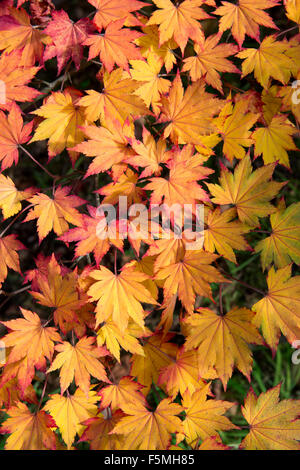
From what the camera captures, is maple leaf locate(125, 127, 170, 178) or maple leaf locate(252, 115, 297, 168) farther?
maple leaf locate(252, 115, 297, 168)

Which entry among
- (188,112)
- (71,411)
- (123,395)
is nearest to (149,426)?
(123,395)

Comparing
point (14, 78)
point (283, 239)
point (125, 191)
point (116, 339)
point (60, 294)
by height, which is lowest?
point (116, 339)

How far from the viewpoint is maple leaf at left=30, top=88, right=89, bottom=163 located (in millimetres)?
1090

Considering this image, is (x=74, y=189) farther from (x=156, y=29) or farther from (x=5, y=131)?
(x=156, y=29)

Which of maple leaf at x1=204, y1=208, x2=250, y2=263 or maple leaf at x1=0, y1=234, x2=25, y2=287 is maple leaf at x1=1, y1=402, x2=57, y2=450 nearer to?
maple leaf at x1=0, y1=234, x2=25, y2=287

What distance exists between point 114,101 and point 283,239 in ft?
2.07

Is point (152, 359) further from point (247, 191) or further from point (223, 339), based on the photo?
point (247, 191)

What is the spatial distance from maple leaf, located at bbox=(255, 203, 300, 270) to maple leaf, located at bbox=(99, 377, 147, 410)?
20.5 inches

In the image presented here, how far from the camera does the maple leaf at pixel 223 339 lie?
107cm

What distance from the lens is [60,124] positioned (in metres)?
1.10

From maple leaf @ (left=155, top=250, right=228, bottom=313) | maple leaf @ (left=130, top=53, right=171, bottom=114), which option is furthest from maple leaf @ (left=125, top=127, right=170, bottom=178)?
maple leaf @ (left=155, top=250, right=228, bottom=313)

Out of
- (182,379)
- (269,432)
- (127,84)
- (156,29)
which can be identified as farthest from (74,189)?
(269,432)

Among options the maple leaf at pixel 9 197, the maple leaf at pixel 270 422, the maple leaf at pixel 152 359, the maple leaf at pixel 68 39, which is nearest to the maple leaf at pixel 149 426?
the maple leaf at pixel 152 359

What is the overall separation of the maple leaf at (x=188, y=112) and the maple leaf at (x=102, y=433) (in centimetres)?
82
